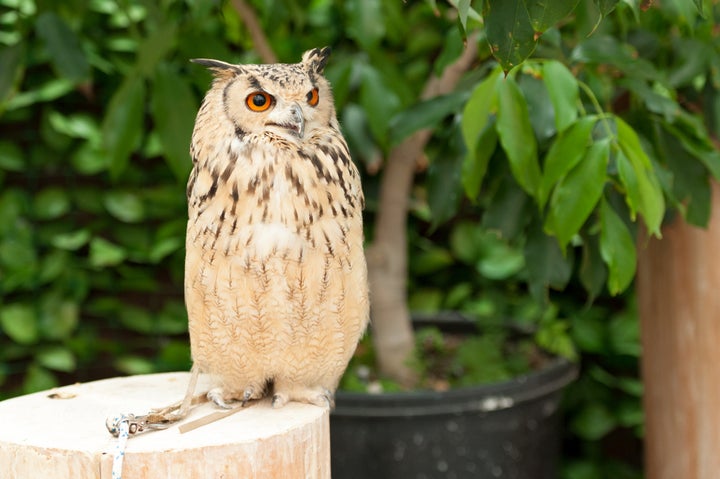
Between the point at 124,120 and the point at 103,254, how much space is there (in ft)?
2.60

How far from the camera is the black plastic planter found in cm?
194

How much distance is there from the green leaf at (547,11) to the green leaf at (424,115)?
2.60 ft

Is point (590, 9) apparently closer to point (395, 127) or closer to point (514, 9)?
point (395, 127)

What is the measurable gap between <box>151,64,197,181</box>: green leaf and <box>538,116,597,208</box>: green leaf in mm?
864

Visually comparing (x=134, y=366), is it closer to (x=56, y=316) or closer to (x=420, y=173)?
(x=56, y=316)

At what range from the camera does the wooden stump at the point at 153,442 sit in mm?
1063

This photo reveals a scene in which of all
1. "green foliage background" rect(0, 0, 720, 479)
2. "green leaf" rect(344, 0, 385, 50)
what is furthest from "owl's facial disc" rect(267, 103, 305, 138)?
"green leaf" rect(344, 0, 385, 50)

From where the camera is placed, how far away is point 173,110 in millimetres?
1840

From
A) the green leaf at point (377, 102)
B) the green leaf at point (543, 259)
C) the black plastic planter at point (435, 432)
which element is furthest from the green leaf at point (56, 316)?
the green leaf at point (543, 259)

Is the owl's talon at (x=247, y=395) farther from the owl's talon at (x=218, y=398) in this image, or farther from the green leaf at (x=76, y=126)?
the green leaf at (x=76, y=126)

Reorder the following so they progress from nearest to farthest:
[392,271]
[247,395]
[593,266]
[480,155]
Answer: [247,395] → [480,155] → [593,266] → [392,271]

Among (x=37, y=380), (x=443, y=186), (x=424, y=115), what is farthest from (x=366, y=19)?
(x=37, y=380)

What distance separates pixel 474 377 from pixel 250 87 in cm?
130

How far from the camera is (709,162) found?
1.56 metres
